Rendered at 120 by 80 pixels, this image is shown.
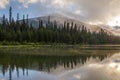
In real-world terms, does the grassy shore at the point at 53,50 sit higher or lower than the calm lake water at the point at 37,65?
higher

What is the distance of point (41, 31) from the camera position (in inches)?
5581

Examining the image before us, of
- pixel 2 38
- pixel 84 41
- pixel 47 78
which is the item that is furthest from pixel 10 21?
pixel 47 78

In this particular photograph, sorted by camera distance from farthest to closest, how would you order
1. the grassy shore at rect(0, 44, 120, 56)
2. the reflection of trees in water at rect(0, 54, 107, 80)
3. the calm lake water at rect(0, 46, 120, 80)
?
the grassy shore at rect(0, 44, 120, 56) < the reflection of trees in water at rect(0, 54, 107, 80) < the calm lake water at rect(0, 46, 120, 80)

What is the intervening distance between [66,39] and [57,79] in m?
137

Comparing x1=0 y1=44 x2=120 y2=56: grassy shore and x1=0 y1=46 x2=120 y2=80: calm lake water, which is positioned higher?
x1=0 y1=44 x2=120 y2=56: grassy shore

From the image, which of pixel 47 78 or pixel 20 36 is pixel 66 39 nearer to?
pixel 20 36

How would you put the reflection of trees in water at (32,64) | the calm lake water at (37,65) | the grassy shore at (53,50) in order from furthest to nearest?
the grassy shore at (53,50) → the reflection of trees in water at (32,64) → the calm lake water at (37,65)

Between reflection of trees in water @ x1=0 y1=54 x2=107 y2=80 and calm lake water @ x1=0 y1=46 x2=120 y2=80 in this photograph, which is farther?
reflection of trees in water @ x1=0 y1=54 x2=107 y2=80

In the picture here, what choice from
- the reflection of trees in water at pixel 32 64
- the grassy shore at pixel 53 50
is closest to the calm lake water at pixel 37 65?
the reflection of trees in water at pixel 32 64

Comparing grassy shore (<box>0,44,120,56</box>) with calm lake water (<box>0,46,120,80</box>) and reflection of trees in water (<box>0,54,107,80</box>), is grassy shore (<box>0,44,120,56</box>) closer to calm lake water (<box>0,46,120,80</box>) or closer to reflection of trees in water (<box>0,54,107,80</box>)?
calm lake water (<box>0,46,120,80</box>)

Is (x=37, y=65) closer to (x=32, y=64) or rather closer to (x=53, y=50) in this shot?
(x=32, y=64)

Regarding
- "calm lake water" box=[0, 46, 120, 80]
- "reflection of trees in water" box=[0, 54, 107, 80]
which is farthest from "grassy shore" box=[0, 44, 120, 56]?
"reflection of trees in water" box=[0, 54, 107, 80]

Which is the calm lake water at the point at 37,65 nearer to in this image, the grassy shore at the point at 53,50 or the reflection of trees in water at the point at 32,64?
the reflection of trees in water at the point at 32,64

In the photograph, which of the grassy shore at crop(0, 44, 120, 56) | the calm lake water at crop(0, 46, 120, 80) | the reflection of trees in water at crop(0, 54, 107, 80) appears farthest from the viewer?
Answer: the grassy shore at crop(0, 44, 120, 56)
